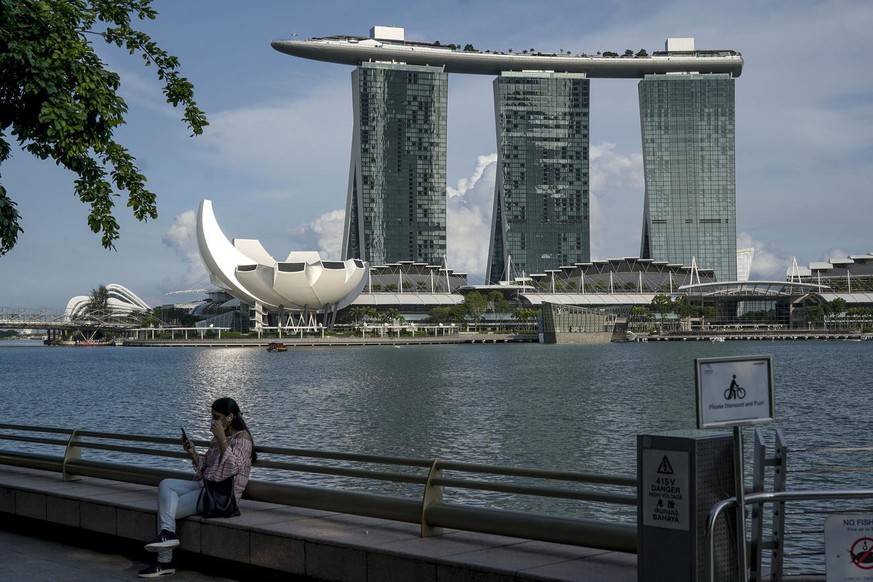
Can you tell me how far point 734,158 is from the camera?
18125cm

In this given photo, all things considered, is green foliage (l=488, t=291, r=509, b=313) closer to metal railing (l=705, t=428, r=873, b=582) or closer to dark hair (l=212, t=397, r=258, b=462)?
dark hair (l=212, t=397, r=258, b=462)

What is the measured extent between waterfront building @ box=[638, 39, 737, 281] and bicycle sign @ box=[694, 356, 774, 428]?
177040 millimetres

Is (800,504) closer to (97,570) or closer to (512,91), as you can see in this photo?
(97,570)

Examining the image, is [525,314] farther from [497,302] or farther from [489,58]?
[489,58]

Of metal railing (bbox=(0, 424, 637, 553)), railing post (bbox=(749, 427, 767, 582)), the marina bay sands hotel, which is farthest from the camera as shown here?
the marina bay sands hotel

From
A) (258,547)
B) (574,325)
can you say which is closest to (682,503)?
(258,547)

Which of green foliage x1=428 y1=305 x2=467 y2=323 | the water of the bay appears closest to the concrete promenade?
the water of the bay

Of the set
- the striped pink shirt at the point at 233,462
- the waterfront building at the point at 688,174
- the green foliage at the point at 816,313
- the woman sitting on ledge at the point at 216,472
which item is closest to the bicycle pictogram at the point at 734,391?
the woman sitting on ledge at the point at 216,472

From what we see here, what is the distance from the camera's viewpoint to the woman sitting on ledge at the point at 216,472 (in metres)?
7.91

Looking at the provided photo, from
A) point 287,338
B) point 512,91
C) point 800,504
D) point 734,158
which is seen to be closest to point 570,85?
point 512,91

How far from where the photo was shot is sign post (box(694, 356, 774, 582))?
5.07m

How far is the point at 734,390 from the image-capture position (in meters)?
5.16

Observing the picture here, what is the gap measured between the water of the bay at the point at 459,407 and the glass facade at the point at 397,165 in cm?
10792

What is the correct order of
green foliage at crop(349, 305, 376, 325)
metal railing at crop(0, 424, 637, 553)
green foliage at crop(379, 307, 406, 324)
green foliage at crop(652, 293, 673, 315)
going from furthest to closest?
green foliage at crop(379, 307, 406, 324) < green foliage at crop(652, 293, 673, 315) < green foliage at crop(349, 305, 376, 325) < metal railing at crop(0, 424, 637, 553)
